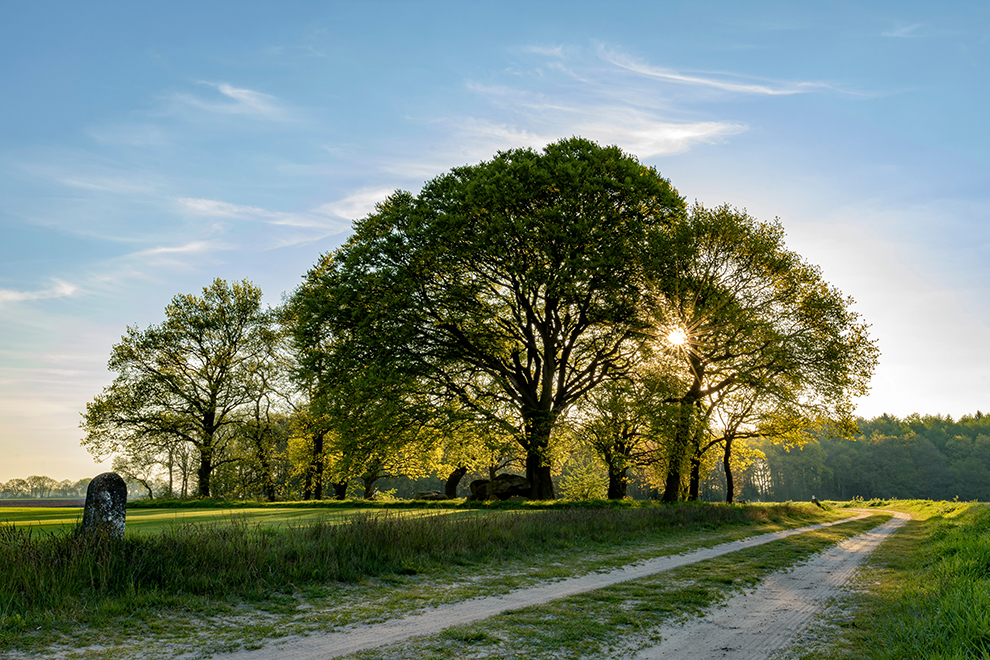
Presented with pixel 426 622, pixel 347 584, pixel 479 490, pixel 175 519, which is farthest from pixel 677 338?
pixel 426 622

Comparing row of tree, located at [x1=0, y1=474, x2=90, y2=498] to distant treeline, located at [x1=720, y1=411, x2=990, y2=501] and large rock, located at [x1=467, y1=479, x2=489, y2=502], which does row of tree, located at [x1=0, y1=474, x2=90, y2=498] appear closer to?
large rock, located at [x1=467, y1=479, x2=489, y2=502]

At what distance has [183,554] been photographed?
28.2 feet

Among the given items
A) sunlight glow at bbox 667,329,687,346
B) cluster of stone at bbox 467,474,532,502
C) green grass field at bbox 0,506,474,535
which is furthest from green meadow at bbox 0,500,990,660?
cluster of stone at bbox 467,474,532,502

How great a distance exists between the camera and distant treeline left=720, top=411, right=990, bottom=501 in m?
115

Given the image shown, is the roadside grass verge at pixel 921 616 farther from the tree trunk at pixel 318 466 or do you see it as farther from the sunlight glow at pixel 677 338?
the tree trunk at pixel 318 466

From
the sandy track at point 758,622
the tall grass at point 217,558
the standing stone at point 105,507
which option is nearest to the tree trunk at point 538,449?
the tall grass at point 217,558

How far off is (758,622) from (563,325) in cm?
2235

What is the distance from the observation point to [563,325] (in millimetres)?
29312

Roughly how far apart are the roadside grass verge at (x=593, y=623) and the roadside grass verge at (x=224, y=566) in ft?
5.44

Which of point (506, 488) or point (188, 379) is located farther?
point (188, 379)

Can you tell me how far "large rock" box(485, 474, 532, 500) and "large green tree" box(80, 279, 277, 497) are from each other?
2084 cm

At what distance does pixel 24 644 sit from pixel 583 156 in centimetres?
2531

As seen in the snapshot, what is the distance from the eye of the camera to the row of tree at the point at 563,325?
25.6m

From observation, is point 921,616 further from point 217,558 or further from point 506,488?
point 506,488
